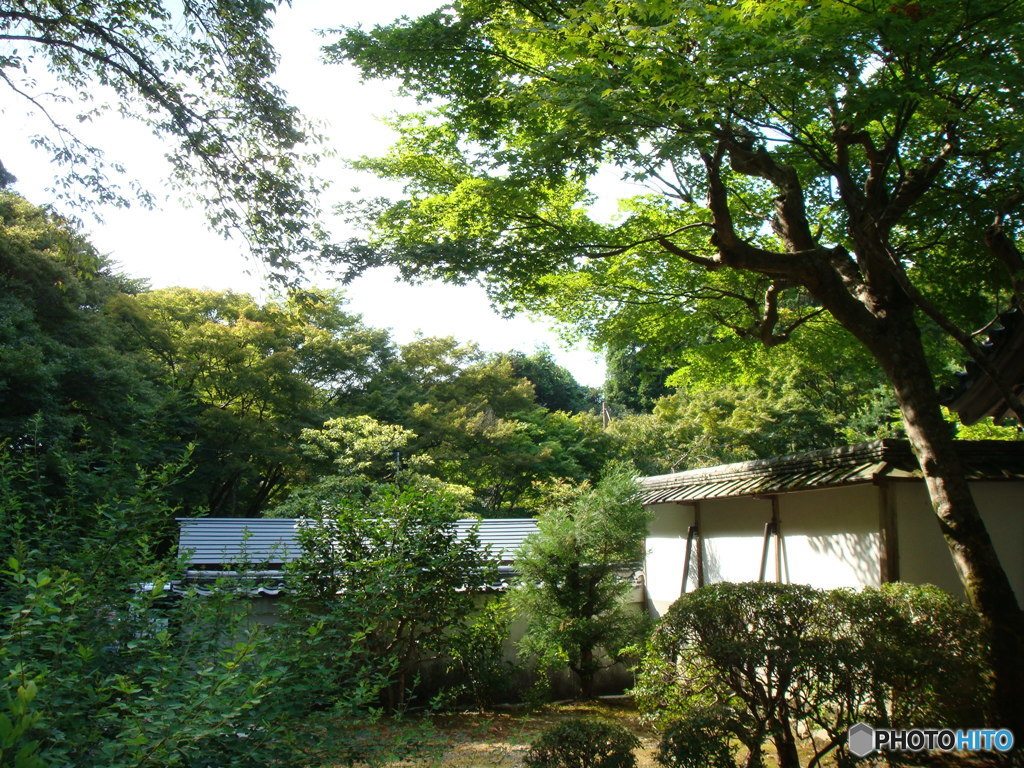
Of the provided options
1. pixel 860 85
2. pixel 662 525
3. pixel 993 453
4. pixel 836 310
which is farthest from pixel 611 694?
pixel 860 85

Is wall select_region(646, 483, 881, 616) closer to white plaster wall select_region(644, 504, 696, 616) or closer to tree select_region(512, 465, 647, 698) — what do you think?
white plaster wall select_region(644, 504, 696, 616)

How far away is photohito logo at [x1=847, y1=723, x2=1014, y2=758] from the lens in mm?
5047

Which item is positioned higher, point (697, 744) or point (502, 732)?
point (697, 744)

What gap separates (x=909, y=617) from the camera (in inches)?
218

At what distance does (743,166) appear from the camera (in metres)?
7.56

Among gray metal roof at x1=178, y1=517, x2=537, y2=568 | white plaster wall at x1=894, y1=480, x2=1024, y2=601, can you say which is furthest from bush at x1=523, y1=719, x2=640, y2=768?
gray metal roof at x1=178, y1=517, x2=537, y2=568

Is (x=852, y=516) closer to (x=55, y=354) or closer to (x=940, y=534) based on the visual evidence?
(x=940, y=534)

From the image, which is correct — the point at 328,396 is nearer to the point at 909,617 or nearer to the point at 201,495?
the point at 201,495

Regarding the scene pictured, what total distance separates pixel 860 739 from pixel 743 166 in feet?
17.8

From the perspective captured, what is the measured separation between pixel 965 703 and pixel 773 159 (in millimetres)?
5269

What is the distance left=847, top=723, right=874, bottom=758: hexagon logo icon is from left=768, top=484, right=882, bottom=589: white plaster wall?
2.59 metres

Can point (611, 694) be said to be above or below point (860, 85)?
below

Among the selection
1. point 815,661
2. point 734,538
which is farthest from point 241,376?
point 815,661

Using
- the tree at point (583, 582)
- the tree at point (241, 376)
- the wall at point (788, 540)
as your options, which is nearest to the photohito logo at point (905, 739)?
the wall at point (788, 540)
